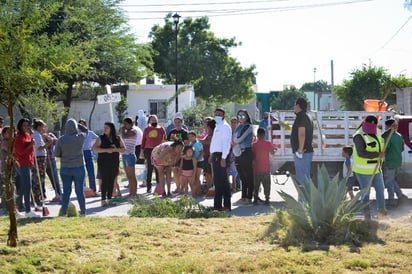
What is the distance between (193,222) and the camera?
898 centimetres

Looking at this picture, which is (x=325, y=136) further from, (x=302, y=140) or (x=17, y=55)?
(x=17, y=55)

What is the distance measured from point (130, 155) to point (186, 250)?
7.10 m

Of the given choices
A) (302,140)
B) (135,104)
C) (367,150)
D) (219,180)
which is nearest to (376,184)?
(367,150)

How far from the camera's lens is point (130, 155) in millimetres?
14109

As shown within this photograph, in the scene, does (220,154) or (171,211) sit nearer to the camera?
(171,211)

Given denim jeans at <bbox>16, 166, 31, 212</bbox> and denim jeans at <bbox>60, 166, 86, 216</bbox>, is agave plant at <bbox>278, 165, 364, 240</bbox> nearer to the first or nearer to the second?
denim jeans at <bbox>60, 166, 86, 216</bbox>

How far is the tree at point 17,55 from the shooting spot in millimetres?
6680

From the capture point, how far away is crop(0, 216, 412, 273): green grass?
645 cm

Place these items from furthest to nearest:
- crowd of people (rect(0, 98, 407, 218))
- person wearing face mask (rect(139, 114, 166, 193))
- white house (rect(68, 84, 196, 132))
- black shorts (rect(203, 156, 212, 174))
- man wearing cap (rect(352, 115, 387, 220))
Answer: white house (rect(68, 84, 196, 132))
person wearing face mask (rect(139, 114, 166, 193))
black shorts (rect(203, 156, 212, 174))
crowd of people (rect(0, 98, 407, 218))
man wearing cap (rect(352, 115, 387, 220))

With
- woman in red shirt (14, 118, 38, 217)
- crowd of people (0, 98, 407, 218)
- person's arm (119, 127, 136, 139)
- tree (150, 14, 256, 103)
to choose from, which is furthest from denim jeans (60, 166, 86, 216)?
tree (150, 14, 256, 103)

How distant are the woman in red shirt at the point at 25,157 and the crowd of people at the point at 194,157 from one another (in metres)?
0.01

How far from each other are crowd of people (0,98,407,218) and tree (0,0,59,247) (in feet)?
11.4

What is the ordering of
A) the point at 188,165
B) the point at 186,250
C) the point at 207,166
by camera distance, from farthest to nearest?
the point at 207,166 → the point at 188,165 → the point at 186,250

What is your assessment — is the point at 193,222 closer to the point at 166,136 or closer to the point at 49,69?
the point at 49,69
